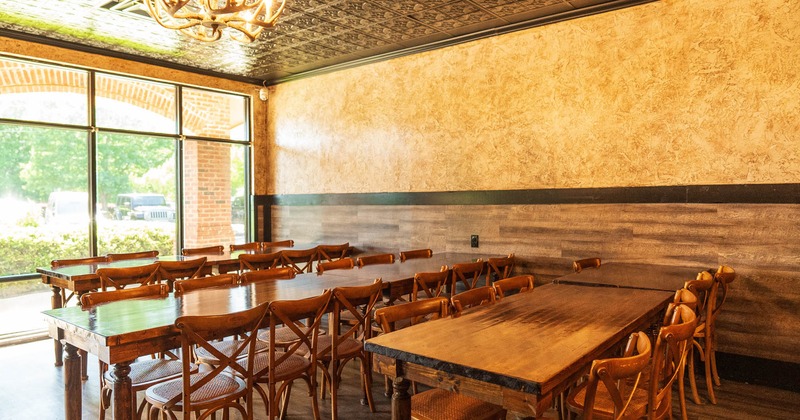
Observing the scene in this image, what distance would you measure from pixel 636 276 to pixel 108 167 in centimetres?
619

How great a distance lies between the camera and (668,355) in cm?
223

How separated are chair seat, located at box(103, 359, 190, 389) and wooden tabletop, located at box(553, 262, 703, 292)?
2.67 metres

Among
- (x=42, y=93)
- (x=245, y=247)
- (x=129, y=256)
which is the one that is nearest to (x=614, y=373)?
(x=129, y=256)

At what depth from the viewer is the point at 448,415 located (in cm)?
238

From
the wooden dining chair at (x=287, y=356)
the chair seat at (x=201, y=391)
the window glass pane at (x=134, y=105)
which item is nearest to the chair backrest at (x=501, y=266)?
the wooden dining chair at (x=287, y=356)

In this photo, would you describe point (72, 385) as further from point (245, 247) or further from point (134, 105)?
point (134, 105)

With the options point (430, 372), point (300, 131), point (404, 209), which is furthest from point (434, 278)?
point (300, 131)

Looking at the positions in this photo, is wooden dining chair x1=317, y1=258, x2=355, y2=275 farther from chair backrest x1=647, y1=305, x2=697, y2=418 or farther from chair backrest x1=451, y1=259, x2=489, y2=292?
chair backrest x1=647, y1=305, x2=697, y2=418

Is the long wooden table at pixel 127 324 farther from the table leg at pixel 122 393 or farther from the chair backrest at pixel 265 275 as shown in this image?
the chair backrest at pixel 265 275

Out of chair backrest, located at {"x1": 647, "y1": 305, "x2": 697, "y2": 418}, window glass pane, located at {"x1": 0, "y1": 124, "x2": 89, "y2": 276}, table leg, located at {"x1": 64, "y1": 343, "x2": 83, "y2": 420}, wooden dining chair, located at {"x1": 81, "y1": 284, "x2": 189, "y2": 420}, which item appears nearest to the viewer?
chair backrest, located at {"x1": 647, "y1": 305, "x2": 697, "y2": 418}

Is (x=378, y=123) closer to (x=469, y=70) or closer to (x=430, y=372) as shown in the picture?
(x=469, y=70)

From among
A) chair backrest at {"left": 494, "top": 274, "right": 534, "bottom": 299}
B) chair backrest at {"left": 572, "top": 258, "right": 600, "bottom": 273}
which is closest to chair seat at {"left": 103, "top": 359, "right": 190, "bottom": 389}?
chair backrest at {"left": 494, "top": 274, "right": 534, "bottom": 299}

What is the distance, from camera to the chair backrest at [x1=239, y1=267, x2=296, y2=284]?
4086mm

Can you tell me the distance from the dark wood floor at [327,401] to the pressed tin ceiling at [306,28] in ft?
11.2
